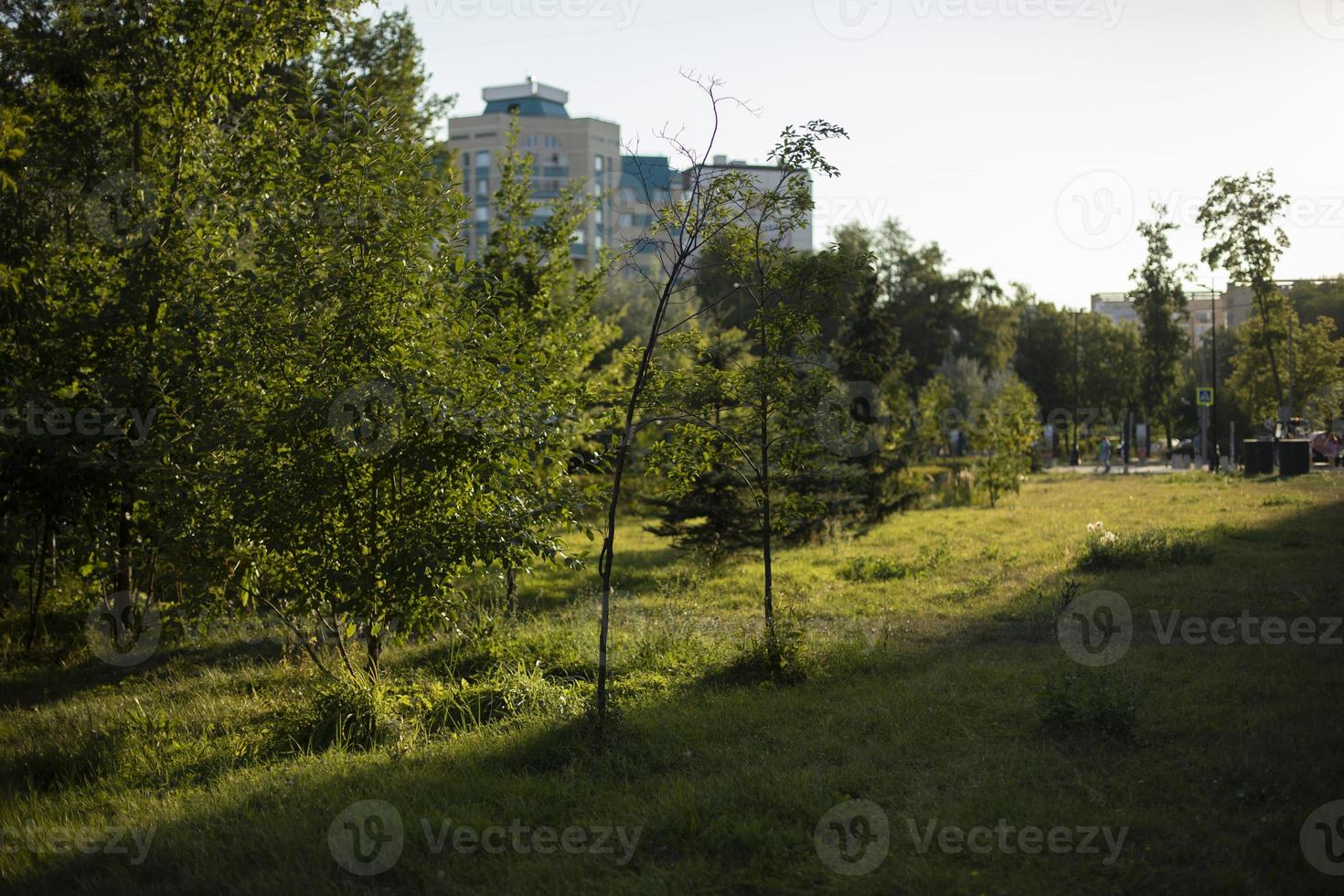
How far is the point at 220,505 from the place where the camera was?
25.3 feet

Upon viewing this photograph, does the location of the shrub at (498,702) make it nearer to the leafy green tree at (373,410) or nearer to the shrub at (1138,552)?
the leafy green tree at (373,410)

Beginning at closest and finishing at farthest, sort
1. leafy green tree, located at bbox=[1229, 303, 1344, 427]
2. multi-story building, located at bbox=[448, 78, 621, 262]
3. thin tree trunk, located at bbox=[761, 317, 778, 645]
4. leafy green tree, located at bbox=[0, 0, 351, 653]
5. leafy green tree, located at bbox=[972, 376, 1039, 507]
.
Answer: thin tree trunk, located at bbox=[761, 317, 778, 645], leafy green tree, located at bbox=[0, 0, 351, 653], leafy green tree, located at bbox=[972, 376, 1039, 507], leafy green tree, located at bbox=[1229, 303, 1344, 427], multi-story building, located at bbox=[448, 78, 621, 262]

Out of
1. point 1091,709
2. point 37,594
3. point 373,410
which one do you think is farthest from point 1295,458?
point 37,594

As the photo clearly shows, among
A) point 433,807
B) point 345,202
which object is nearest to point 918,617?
point 433,807

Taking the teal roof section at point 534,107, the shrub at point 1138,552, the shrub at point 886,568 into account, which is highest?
the teal roof section at point 534,107

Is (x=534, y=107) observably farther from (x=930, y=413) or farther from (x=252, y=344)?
(x=252, y=344)

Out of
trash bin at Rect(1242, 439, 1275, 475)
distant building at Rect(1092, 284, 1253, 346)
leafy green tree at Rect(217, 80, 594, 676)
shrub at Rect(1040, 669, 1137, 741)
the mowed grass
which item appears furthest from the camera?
distant building at Rect(1092, 284, 1253, 346)

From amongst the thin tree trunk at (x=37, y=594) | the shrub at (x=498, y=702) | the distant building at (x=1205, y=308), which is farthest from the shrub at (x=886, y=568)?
the distant building at (x=1205, y=308)

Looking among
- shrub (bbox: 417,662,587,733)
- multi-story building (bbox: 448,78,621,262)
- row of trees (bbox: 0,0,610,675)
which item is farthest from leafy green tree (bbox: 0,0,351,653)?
multi-story building (bbox: 448,78,621,262)

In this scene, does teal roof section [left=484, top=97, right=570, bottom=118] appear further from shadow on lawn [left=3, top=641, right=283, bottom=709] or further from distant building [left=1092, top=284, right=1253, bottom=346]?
shadow on lawn [left=3, top=641, right=283, bottom=709]

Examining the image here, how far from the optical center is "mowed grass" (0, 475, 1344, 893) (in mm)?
4812

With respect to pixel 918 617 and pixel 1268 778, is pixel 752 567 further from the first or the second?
pixel 1268 778

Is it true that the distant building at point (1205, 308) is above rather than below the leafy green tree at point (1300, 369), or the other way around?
above

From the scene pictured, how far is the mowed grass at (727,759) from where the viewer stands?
481cm
